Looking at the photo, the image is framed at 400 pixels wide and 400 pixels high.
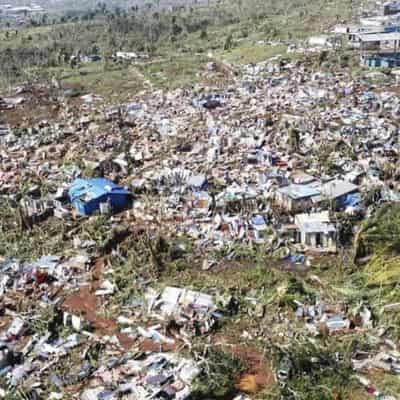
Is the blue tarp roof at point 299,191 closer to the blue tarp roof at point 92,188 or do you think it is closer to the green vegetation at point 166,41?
the blue tarp roof at point 92,188

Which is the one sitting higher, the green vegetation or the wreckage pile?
the green vegetation

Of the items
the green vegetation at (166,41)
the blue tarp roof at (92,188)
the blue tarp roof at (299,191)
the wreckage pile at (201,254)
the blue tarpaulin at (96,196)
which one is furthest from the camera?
the green vegetation at (166,41)

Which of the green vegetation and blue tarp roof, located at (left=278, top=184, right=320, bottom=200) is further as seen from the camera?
the green vegetation

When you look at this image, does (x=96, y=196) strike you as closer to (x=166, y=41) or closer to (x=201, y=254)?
(x=201, y=254)

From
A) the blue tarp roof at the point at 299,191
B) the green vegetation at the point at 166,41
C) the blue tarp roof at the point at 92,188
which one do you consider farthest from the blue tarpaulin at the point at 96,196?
the green vegetation at the point at 166,41

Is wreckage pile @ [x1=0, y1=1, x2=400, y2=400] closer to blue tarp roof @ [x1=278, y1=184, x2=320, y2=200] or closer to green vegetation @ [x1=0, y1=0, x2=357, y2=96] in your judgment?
blue tarp roof @ [x1=278, y1=184, x2=320, y2=200]

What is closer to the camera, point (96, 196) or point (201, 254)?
point (201, 254)

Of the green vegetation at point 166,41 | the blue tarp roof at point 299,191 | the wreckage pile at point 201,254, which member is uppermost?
the green vegetation at point 166,41

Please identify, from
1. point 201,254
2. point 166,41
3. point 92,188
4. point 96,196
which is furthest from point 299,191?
point 166,41

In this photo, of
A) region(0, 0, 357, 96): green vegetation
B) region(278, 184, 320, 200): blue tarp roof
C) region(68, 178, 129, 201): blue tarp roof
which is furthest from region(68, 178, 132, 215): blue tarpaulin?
region(0, 0, 357, 96): green vegetation
